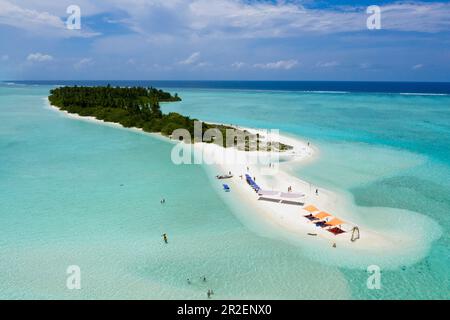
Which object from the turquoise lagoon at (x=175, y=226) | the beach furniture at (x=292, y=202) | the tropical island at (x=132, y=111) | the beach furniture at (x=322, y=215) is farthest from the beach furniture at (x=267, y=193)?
the tropical island at (x=132, y=111)

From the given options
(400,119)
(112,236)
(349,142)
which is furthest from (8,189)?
(400,119)

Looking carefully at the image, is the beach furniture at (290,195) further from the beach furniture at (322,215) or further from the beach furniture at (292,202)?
the beach furniture at (322,215)

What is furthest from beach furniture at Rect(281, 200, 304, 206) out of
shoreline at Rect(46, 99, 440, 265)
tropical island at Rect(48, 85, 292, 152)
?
tropical island at Rect(48, 85, 292, 152)

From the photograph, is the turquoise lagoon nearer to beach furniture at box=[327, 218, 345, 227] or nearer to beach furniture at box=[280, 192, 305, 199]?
beach furniture at box=[327, 218, 345, 227]

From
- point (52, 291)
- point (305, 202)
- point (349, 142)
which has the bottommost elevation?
point (52, 291)

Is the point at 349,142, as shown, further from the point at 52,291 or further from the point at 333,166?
the point at 52,291

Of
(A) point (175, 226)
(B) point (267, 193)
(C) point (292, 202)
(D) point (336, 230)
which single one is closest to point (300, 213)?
(C) point (292, 202)
